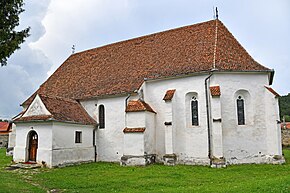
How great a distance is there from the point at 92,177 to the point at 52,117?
6176 millimetres

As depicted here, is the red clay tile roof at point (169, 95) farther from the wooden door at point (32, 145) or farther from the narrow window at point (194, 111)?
Result: the wooden door at point (32, 145)

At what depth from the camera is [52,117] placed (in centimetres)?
1959

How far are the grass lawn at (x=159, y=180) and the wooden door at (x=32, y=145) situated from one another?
2.20m

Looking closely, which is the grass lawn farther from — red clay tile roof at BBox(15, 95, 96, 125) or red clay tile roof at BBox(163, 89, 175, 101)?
red clay tile roof at BBox(163, 89, 175, 101)

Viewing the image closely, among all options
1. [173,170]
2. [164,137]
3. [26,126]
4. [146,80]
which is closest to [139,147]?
[164,137]

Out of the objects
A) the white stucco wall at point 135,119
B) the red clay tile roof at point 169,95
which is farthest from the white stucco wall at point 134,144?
the red clay tile roof at point 169,95

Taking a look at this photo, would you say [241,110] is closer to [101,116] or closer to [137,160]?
[137,160]

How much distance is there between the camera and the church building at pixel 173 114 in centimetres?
1898

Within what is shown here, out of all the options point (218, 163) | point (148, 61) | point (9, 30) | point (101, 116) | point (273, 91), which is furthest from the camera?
point (101, 116)

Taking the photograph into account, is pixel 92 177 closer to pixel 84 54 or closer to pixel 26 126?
pixel 26 126

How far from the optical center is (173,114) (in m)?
20.2

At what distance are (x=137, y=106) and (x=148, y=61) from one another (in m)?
4.50

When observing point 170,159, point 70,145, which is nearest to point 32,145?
point 70,145

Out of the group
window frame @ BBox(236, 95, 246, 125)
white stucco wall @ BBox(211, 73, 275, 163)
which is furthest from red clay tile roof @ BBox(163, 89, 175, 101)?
window frame @ BBox(236, 95, 246, 125)
